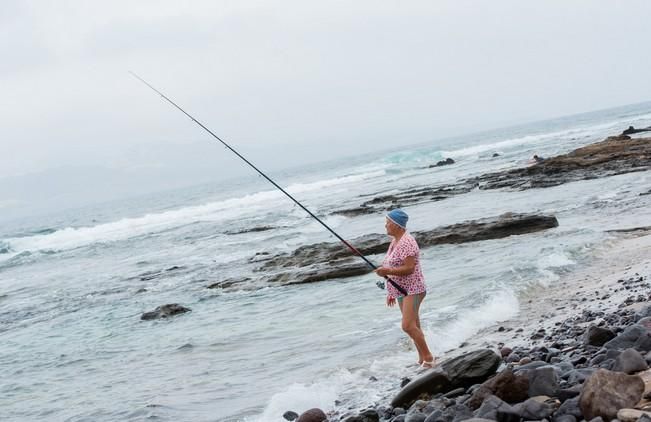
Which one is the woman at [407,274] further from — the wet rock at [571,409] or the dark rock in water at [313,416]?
the wet rock at [571,409]

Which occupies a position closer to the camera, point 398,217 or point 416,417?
point 416,417

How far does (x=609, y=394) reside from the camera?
371cm

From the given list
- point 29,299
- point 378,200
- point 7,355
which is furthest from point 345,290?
point 378,200

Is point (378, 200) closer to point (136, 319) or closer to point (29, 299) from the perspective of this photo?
point (29, 299)

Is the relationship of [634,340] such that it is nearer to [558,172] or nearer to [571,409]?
[571,409]

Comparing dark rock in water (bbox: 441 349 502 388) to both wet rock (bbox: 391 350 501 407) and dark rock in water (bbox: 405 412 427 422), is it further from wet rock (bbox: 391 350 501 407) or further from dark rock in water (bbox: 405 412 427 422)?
dark rock in water (bbox: 405 412 427 422)

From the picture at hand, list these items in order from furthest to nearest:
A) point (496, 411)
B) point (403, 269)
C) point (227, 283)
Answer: point (227, 283)
point (403, 269)
point (496, 411)

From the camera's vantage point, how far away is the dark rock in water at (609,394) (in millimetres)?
3670

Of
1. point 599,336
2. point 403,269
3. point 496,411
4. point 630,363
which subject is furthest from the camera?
point 403,269

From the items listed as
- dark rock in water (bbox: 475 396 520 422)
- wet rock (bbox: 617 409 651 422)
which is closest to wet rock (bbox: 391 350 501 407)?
dark rock in water (bbox: 475 396 520 422)

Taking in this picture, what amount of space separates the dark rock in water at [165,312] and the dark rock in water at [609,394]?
34.7 feet

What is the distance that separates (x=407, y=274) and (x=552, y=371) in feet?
7.83

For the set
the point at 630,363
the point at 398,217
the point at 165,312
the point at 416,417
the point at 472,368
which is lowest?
the point at 165,312

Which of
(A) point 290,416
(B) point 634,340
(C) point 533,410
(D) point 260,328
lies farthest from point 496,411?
(D) point 260,328
